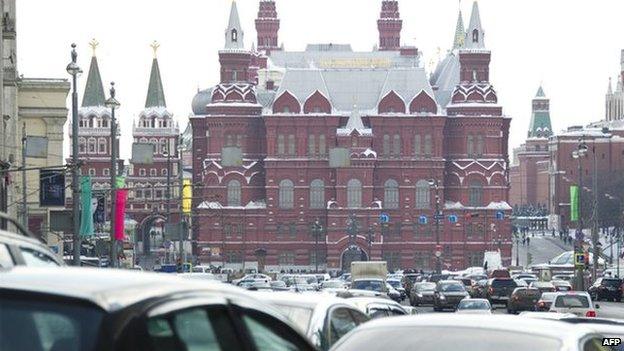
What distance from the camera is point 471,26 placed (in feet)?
500

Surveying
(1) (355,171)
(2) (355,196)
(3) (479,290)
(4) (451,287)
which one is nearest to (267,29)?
(1) (355,171)

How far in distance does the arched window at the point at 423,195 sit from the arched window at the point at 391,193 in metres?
1.78

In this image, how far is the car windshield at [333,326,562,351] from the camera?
806 centimetres

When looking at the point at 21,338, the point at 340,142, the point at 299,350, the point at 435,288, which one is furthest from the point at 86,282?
the point at 340,142

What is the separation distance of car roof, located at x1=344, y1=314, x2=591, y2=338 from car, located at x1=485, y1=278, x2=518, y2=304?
5286cm

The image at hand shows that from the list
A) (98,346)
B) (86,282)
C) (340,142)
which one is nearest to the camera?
(98,346)

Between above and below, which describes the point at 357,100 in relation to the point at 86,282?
above

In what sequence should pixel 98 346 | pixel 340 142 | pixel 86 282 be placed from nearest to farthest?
pixel 98 346, pixel 86 282, pixel 340 142

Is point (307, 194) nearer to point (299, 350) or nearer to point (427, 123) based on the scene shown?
point (427, 123)

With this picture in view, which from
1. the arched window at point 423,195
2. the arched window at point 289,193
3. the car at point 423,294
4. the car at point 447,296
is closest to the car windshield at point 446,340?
the car at point 447,296

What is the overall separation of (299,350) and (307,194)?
145 meters

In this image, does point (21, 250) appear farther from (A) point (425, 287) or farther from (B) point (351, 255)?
(B) point (351, 255)

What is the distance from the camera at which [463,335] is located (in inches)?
323

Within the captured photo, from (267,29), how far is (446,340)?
600 feet
